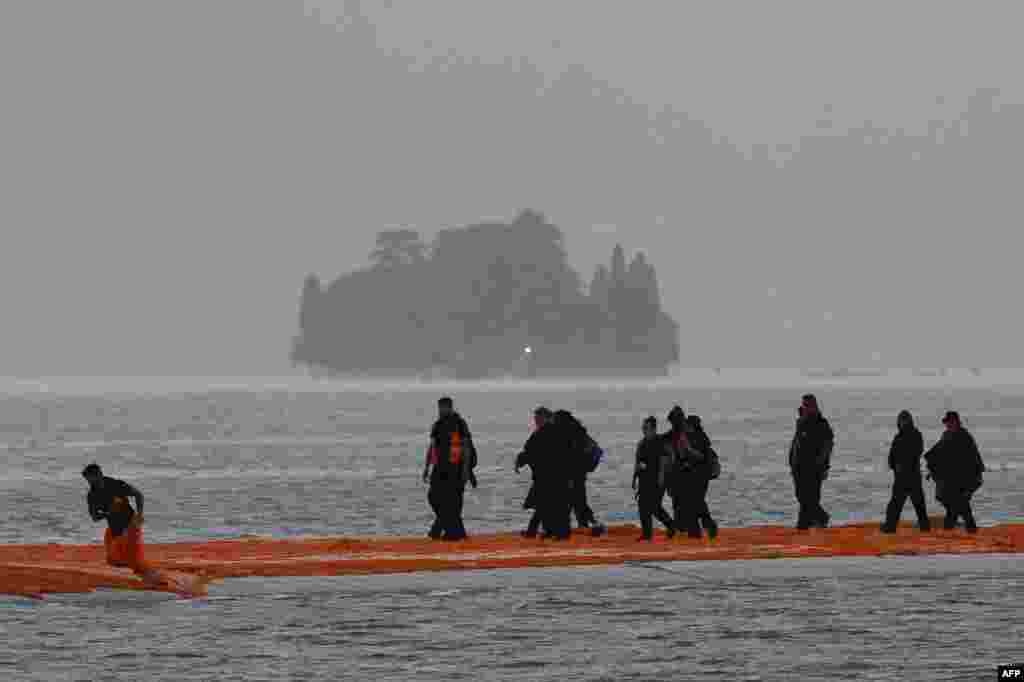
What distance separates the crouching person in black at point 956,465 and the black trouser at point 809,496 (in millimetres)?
1770

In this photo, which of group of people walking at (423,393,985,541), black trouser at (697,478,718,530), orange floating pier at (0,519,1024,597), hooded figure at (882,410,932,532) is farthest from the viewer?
black trouser at (697,478,718,530)

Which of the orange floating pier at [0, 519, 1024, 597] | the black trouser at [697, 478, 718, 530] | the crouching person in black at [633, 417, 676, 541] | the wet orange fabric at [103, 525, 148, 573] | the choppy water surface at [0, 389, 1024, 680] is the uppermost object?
→ the crouching person in black at [633, 417, 676, 541]

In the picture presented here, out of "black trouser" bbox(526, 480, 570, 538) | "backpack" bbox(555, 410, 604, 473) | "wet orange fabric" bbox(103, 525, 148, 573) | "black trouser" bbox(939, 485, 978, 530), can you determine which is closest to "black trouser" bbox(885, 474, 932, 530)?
"black trouser" bbox(939, 485, 978, 530)

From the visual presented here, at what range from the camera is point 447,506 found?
1300 inches

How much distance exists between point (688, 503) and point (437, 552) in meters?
3.93

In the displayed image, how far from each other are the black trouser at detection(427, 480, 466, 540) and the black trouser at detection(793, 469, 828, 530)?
4973mm

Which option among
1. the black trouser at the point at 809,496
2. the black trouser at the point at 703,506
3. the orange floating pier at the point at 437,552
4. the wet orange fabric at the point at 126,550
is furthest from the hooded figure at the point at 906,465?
the wet orange fabric at the point at 126,550

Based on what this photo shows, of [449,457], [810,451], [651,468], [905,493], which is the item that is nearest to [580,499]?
[651,468]

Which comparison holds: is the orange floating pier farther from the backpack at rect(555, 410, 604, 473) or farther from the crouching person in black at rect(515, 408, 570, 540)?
the backpack at rect(555, 410, 604, 473)

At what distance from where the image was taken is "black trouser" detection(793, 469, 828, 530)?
3391cm

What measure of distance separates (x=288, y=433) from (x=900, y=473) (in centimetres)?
10981

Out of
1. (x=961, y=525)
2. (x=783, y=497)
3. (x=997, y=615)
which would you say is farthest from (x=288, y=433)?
(x=997, y=615)

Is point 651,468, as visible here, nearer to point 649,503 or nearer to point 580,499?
point 649,503

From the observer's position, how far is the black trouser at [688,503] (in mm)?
32562
